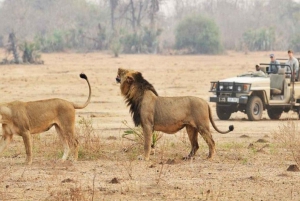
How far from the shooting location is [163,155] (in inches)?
510

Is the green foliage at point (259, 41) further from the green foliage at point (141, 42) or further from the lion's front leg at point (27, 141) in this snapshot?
the lion's front leg at point (27, 141)

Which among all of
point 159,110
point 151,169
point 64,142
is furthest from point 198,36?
point 151,169

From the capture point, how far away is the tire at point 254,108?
2073cm

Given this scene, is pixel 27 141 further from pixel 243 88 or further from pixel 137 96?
pixel 243 88

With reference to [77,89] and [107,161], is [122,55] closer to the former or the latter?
[77,89]

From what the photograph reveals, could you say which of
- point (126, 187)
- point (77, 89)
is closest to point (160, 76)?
point (77, 89)

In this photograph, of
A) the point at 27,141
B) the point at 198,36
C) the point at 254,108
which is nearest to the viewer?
the point at 27,141

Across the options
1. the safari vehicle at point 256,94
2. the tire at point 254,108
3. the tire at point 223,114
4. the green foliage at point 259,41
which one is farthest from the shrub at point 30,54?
the green foliage at point 259,41

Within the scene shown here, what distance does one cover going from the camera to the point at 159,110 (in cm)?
1247

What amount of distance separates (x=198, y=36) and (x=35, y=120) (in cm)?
4019

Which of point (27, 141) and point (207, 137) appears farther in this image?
point (207, 137)

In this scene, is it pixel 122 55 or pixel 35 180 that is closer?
pixel 35 180

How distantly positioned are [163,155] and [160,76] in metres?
21.8

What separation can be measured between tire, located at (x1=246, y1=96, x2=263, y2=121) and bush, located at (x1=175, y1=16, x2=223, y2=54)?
29720 millimetres
